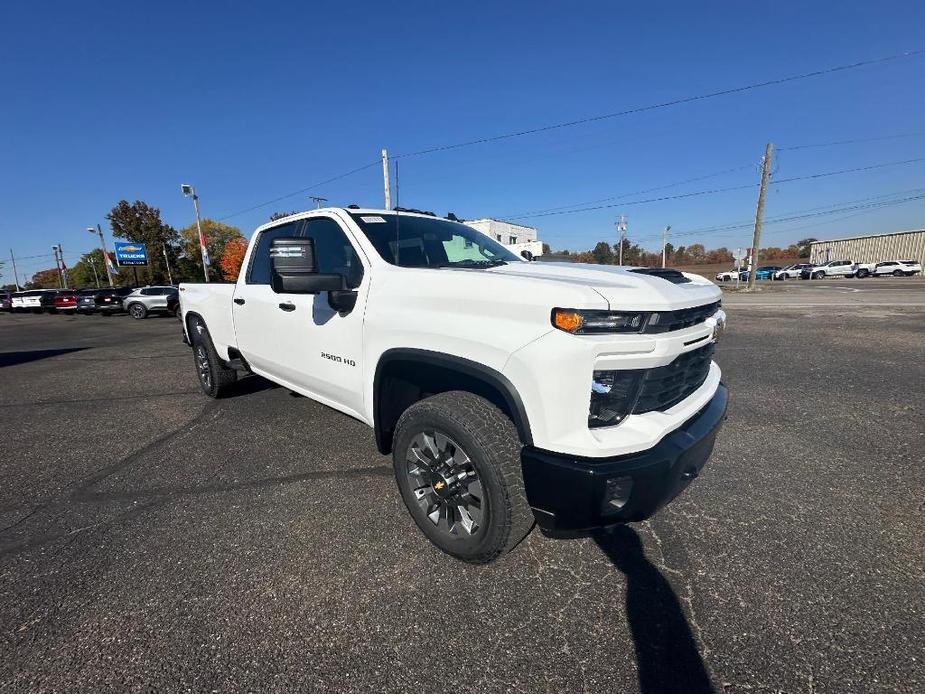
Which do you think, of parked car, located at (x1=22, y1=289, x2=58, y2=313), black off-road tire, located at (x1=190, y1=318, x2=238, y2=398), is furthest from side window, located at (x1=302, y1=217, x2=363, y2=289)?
parked car, located at (x1=22, y1=289, x2=58, y2=313)

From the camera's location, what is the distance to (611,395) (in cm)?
177

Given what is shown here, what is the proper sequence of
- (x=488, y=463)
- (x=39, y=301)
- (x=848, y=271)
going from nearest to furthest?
(x=488, y=463), (x=39, y=301), (x=848, y=271)

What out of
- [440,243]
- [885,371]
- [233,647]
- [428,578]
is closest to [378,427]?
[428,578]

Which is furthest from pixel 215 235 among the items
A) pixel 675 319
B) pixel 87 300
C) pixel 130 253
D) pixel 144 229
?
pixel 675 319

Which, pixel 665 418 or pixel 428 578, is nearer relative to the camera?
pixel 665 418

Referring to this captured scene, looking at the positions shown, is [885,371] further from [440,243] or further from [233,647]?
[233,647]

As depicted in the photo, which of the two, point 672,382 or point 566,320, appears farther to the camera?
point 672,382

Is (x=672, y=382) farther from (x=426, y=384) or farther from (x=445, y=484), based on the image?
(x=426, y=384)

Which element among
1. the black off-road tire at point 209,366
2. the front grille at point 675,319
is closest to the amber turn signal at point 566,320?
the front grille at point 675,319

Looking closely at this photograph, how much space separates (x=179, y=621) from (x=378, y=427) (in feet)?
4.04

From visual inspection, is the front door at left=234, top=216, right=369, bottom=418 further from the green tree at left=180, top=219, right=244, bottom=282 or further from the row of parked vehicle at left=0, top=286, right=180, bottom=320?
the green tree at left=180, top=219, right=244, bottom=282

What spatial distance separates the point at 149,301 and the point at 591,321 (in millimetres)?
23406

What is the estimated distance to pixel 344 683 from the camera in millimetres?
1565

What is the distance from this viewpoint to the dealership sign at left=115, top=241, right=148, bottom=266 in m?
43.3
